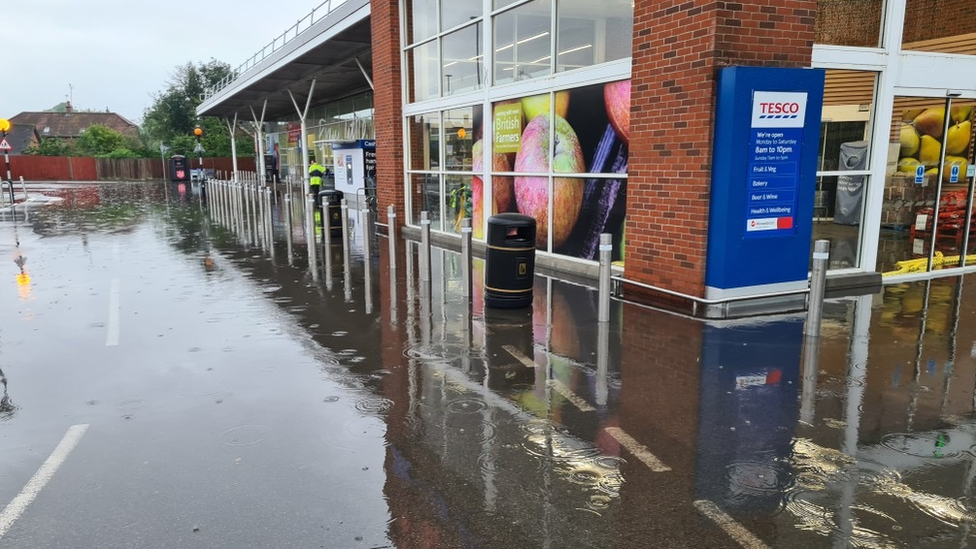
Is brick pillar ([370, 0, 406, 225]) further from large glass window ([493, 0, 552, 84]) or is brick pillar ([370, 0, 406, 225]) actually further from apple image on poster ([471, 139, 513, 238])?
large glass window ([493, 0, 552, 84])

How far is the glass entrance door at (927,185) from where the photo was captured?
10336 mm

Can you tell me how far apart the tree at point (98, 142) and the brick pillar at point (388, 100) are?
7260 cm

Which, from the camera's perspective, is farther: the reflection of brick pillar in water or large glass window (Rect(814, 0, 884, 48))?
large glass window (Rect(814, 0, 884, 48))

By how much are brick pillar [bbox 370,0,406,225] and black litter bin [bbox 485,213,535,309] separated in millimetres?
8208

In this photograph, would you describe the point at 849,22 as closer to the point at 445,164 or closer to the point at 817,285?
the point at 817,285

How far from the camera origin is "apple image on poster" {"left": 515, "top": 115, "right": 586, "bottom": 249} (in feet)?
35.6

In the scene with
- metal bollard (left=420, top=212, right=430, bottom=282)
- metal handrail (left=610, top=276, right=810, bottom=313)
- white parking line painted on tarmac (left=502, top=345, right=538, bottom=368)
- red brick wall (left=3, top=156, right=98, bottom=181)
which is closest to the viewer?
white parking line painted on tarmac (left=502, top=345, right=538, bottom=368)

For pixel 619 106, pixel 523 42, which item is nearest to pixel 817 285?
pixel 619 106

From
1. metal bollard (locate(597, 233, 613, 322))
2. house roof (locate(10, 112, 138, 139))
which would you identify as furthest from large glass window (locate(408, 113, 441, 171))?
house roof (locate(10, 112, 138, 139))

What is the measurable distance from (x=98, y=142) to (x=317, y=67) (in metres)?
67.8

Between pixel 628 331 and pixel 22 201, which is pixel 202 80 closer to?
pixel 22 201

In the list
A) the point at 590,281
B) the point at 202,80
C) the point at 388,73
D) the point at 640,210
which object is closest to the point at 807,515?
the point at 640,210

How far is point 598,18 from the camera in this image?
1002cm

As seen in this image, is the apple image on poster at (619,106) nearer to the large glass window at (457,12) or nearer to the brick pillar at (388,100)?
the large glass window at (457,12)
